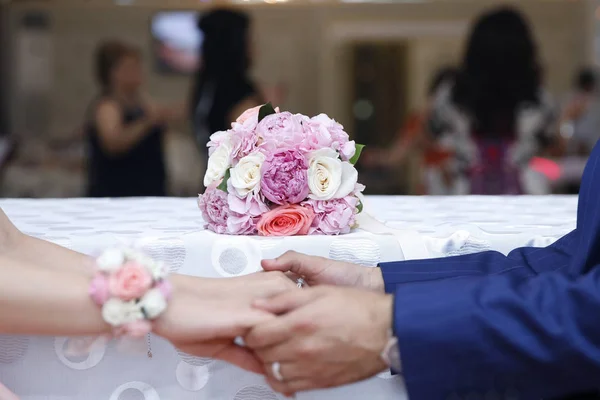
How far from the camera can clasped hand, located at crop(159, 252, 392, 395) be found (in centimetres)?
114

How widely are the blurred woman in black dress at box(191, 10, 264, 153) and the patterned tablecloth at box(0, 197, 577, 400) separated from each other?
1.91 meters

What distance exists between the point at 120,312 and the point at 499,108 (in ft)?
9.43

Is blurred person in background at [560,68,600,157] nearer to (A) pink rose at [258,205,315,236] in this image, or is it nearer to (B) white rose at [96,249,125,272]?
(A) pink rose at [258,205,315,236]

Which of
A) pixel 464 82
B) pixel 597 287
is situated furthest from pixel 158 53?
pixel 597 287

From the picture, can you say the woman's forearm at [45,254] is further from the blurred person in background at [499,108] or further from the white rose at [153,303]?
the blurred person in background at [499,108]

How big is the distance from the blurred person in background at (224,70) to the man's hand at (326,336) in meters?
2.44

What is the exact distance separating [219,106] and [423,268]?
7.63 ft

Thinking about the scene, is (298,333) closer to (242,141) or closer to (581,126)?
(242,141)

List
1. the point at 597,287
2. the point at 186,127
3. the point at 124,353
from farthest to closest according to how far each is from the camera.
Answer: the point at 186,127
the point at 124,353
the point at 597,287

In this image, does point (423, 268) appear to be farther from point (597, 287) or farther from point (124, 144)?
point (124, 144)

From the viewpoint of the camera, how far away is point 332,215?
4.90 feet

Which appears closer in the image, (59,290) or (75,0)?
(59,290)

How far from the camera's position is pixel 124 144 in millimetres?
3912

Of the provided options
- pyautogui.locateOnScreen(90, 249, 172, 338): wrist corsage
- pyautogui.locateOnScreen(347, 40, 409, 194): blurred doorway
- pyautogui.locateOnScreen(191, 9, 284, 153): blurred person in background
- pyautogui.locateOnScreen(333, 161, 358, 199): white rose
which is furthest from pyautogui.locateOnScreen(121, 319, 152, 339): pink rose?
pyautogui.locateOnScreen(347, 40, 409, 194): blurred doorway
